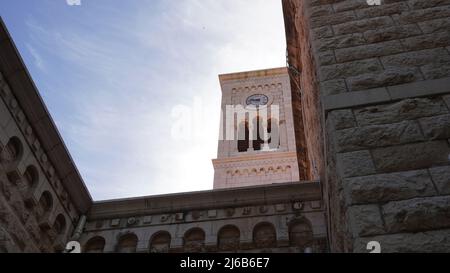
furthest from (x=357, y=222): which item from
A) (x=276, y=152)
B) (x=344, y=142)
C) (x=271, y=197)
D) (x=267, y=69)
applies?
(x=267, y=69)

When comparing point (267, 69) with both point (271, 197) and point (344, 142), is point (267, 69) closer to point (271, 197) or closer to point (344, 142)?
point (271, 197)

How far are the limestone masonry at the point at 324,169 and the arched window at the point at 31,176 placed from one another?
0.07 ft

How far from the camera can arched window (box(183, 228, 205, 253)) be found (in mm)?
8523

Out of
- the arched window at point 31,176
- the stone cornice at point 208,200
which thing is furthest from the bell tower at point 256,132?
the arched window at point 31,176

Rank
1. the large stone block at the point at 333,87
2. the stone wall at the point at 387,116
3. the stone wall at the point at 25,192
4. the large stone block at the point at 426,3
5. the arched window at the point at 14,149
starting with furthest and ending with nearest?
1. the arched window at the point at 14,149
2. the stone wall at the point at 25,192
3. the large stone block at the point at 426,3
4. the large stone block at the point at 333,87
5. the stone wall at the point at 387,116

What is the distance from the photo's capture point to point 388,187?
12.3ft

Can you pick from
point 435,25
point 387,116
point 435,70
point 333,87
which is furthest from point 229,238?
point 435,25

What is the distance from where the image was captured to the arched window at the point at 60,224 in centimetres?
855

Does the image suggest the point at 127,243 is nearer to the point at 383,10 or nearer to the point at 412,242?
the point at 383,10

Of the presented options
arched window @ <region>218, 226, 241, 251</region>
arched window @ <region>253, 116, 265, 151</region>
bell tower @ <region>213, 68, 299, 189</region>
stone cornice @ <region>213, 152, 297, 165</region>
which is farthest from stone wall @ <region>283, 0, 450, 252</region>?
arched window @ <region>253, 116, 265, 151</region>

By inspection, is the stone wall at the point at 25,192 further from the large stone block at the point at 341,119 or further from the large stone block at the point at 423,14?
the large stone block at the point at 423,14

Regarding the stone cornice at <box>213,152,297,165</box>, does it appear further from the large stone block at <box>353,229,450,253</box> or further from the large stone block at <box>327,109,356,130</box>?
the large stone block at <box>353,229,450,253</box>

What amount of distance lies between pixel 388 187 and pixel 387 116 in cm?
98
